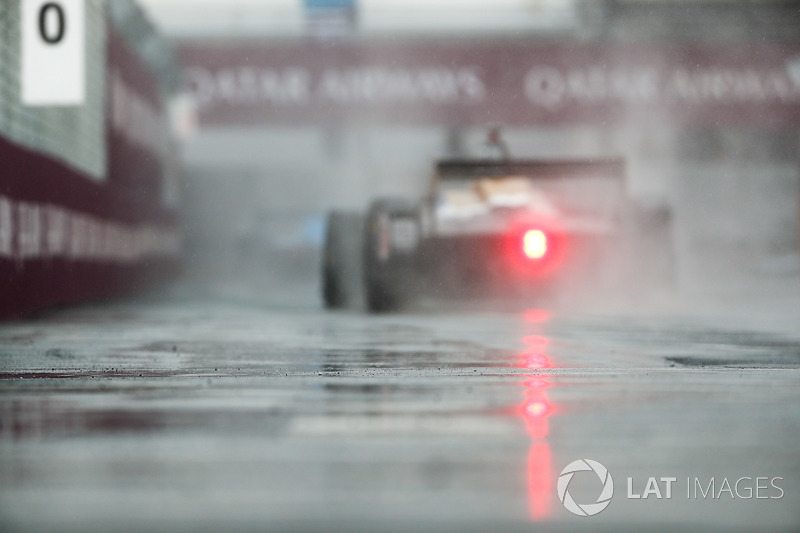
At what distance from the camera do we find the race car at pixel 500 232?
13.4 metres

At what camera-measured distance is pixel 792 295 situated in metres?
18.9

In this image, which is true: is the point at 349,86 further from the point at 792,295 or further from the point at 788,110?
the point at 792,295

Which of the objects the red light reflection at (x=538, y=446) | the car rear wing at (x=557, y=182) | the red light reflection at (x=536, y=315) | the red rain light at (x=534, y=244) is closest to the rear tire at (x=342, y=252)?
the car rear wing at (x=557, y=182)

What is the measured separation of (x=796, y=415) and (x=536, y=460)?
1.47 meters

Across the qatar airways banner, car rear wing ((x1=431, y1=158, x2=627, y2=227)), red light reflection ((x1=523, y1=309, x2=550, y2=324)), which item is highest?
the qatar airways banner

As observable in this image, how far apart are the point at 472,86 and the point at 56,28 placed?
64.5 ft

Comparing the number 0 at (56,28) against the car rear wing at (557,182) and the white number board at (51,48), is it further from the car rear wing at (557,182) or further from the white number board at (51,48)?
the car rear wing at (557,182)

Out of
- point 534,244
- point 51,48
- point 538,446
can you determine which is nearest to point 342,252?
point 534,244

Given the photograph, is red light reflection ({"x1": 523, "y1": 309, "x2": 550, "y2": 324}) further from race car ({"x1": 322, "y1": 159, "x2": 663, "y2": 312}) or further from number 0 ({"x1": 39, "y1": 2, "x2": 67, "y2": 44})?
number 0 ({"x1": 39, "y1": 2, "x2": 67, "y2": 44})

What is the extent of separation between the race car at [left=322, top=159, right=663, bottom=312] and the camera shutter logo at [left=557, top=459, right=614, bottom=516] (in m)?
9.23

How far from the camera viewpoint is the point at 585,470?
399 cm

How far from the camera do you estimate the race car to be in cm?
1335

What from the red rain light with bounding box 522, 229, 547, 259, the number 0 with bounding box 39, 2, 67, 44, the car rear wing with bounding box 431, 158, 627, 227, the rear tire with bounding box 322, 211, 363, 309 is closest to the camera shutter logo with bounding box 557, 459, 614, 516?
the red rain light with bounding box 522, 229, 547, 259
